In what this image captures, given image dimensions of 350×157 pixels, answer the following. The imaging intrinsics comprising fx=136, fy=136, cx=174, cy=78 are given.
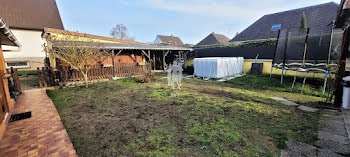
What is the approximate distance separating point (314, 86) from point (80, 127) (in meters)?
11.4

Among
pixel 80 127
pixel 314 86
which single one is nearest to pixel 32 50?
pixel 80 127

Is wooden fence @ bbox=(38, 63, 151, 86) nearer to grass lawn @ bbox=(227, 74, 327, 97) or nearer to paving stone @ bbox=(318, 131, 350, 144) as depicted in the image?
grass lawn @ bbox=(227, 74, 327, 97)

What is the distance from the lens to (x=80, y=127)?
3.37 meters

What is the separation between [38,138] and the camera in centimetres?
282

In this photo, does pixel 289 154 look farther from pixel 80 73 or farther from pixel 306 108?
pixel 80 73

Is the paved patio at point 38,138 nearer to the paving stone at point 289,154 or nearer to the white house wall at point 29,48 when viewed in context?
the paving stone at point 289,154

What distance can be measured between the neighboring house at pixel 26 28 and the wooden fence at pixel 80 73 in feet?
32.1

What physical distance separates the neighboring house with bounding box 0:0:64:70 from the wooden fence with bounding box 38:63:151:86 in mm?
9787

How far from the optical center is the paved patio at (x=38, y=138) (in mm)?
2426

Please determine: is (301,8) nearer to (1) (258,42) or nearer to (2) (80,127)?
(1) (258,42)

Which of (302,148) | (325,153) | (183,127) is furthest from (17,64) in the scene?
(325,153)

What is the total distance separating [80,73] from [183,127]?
8791mm

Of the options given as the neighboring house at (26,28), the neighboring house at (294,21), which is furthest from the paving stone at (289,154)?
the neighboring house at (26,28)

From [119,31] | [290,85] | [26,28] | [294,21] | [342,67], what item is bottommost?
[290,85]
